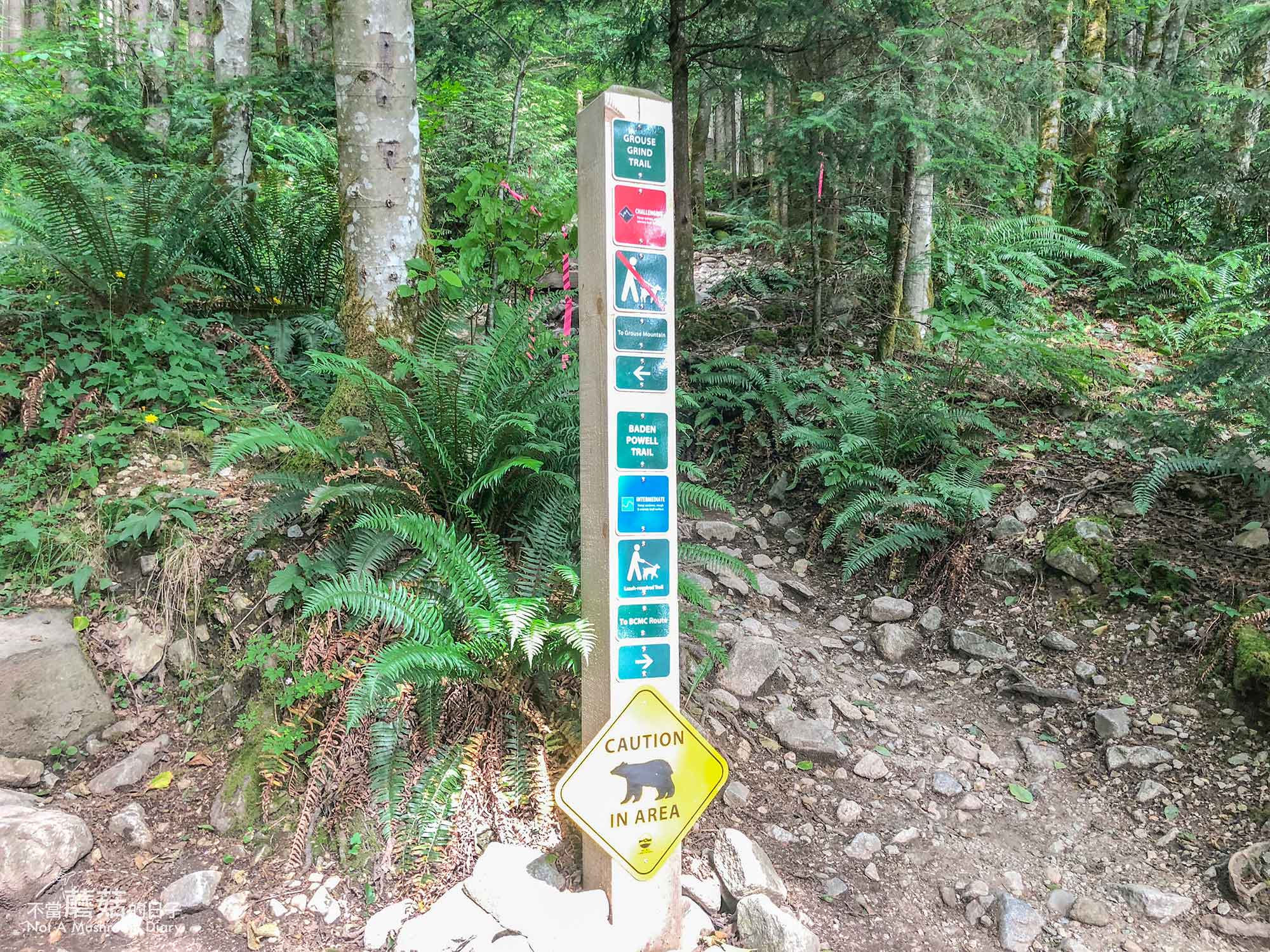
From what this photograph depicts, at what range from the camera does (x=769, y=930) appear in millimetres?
2721

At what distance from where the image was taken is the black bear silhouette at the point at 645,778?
2.54 meters

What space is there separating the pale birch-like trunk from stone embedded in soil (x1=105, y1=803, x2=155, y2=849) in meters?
2.13

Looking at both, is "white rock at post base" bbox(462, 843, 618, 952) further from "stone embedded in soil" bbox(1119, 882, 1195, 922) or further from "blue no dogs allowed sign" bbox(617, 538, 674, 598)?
"stone embedded in soil" bbox(1119, 882, 1195, 922)

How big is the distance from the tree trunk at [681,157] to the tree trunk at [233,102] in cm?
400

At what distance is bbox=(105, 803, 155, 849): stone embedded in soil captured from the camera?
10.5ft

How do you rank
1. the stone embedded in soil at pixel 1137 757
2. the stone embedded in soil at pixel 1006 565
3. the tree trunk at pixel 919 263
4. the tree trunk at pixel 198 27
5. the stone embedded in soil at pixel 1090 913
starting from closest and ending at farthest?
the stone embedded in soil at pixel 1090 913 < the stone embedded in soil at pixel 1137 757 < the stone embedded in soil at pixel 1006 565 < the tree trunk at pixel 919 263 < the tree trunk at pixel 198 27

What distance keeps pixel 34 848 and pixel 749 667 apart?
324cm

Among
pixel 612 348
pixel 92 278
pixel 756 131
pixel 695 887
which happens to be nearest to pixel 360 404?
pixel 92 278

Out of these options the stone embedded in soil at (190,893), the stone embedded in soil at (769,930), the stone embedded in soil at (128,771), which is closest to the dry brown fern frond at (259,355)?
the stone embedded in soil at (128,771)

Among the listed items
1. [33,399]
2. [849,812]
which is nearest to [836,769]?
[849,812]

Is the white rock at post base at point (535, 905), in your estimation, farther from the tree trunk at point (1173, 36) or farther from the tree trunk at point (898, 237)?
the tree trunk at point (1173, 36)

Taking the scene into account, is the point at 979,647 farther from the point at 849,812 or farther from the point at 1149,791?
the point at 849,812

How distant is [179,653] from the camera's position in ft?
12.6

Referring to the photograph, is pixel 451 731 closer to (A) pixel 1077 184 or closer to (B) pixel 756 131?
(B) pixel 756 131
